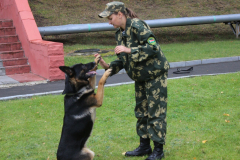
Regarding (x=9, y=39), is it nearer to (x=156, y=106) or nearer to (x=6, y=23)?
(x=6, y=23)

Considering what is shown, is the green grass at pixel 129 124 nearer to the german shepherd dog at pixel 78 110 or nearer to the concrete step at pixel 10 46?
the german shepherd dog at pixel 78 110

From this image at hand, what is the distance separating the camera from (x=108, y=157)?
163 inches

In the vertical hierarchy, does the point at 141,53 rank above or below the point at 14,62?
above

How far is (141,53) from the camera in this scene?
334 cm

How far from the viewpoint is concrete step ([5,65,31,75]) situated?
10.5m

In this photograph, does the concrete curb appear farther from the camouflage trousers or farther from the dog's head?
the dog's head

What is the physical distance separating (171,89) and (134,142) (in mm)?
2952

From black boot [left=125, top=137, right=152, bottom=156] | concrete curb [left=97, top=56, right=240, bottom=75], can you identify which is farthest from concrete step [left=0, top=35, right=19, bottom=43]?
black boot [left=125, top=137, right=152, bottom=156]

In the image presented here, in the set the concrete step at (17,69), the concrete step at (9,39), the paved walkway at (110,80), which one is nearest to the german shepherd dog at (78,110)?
the paved walkway at (110,80)

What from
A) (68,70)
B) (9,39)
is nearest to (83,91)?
(68,70)

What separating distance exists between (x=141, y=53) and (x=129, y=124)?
2345mm

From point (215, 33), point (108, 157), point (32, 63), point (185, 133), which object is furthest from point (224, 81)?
point (215, 33)

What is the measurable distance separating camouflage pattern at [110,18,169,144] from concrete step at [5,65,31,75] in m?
7.85

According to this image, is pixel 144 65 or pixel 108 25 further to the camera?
pixel 108 25
